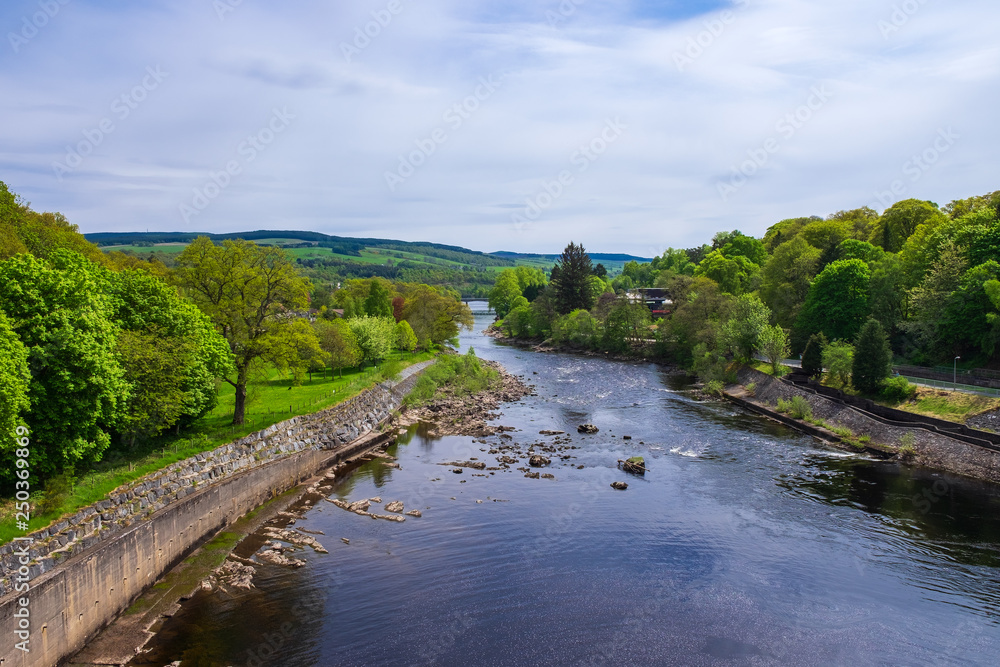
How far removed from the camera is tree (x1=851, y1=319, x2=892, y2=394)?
42.2 m

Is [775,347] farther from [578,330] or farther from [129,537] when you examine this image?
[129,537]

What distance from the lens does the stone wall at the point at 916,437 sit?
32.1 meters

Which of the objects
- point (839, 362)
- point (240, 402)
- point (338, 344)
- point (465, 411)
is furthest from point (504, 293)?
point (240, 402)

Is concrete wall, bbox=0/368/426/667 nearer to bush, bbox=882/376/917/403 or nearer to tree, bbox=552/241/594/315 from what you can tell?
bush, bbox=882/376/917/403

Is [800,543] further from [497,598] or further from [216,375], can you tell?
[216,375]

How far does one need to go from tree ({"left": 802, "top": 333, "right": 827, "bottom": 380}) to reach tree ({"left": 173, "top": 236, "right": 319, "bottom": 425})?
40142 mm

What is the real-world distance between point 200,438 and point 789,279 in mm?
66399

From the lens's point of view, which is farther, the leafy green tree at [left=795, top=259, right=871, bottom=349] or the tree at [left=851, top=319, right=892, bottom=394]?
the leafy green tree at [left=795, top=259, right=871, bottom=349]

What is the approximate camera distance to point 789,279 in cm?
7150

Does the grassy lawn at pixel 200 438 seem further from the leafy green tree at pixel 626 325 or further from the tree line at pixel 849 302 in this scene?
the leafy green tree at pixel 626 325

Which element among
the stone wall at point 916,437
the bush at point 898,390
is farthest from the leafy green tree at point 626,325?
the bush at point 898,390

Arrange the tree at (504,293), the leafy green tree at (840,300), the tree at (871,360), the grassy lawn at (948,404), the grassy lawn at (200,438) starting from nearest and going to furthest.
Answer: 1. the grassy lawn at (200,438)
2. the grassy lawn at (948,404)
3. the tree at (871,360)
4. the leafy green tree at (840,300)
5. the tree at (504,293)

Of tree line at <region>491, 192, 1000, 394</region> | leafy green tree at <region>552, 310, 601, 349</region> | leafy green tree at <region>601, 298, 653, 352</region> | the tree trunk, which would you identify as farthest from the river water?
leafy green tree at <region>552, 310, 601, 349</region>

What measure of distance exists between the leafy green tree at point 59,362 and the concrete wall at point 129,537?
2361 mm
